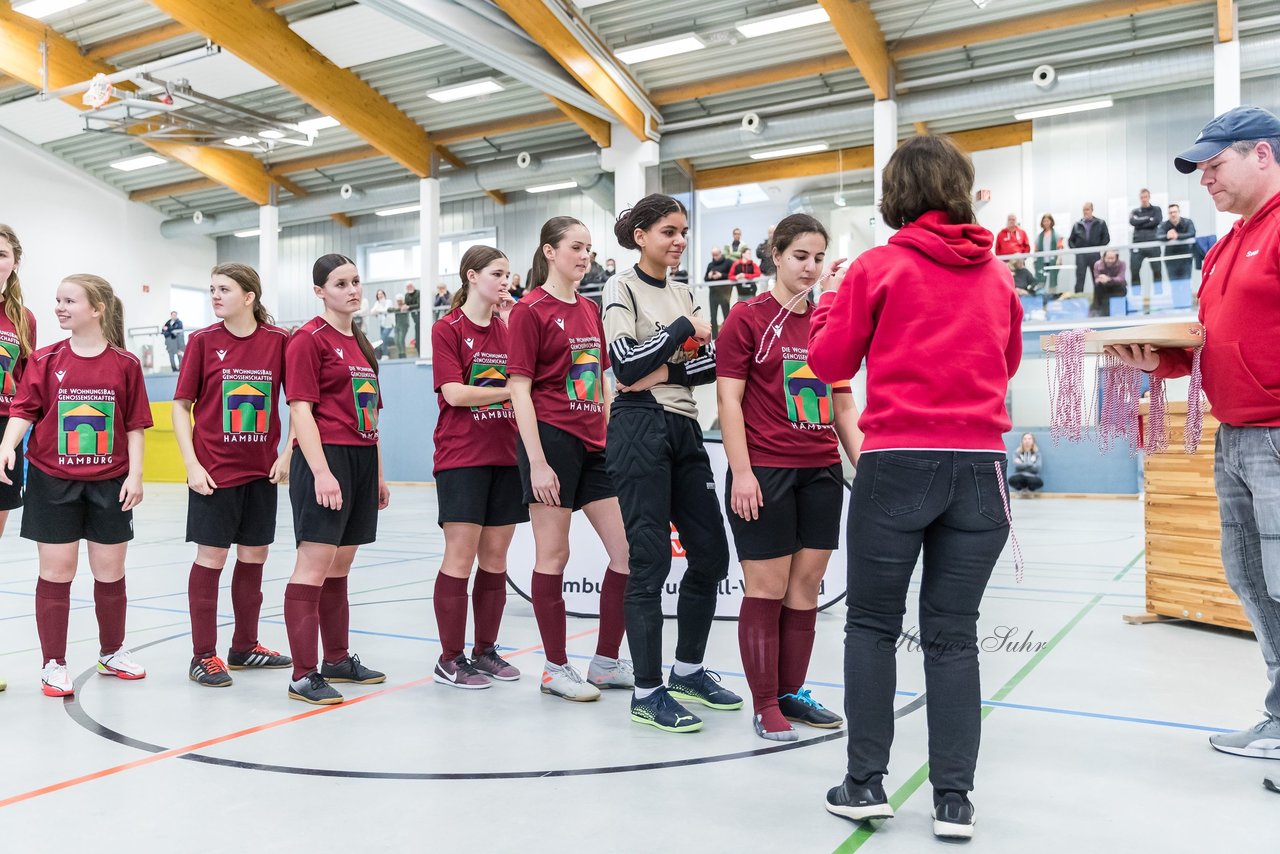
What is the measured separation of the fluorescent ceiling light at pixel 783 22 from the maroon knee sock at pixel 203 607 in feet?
40.5

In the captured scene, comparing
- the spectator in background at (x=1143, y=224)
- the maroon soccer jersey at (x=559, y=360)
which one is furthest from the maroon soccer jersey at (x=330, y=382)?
the spectator in background at (x=1143, y=224)

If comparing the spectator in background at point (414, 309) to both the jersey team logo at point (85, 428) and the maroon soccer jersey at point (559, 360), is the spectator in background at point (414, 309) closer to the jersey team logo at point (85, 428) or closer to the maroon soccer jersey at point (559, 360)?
the jersey team logo at point (85, 428)

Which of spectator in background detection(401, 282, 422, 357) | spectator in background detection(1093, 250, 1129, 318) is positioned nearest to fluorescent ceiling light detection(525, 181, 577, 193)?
spectator in background detection(401, 282, 422, 357)

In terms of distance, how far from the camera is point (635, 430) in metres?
3.18

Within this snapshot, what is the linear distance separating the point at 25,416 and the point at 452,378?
1532mm

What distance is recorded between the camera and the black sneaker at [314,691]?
3.39 metres

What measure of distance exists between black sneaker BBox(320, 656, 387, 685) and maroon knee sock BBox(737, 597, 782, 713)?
1.49 metres

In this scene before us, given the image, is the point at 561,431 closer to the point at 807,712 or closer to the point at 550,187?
the point at 807,712

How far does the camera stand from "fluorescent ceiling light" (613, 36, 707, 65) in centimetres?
1481

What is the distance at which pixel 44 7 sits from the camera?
15516mm

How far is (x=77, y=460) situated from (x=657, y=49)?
Answer: 13186 millimetres

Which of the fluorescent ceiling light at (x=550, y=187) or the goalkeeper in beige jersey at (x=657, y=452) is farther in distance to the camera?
the fluorescent ceiling light at (x=550, y=187)

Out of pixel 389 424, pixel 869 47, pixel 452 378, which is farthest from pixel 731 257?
pixel 452 378

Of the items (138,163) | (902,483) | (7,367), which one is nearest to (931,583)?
(902,483)
